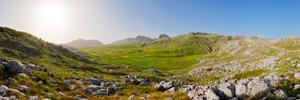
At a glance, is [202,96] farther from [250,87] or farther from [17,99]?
[17,99]

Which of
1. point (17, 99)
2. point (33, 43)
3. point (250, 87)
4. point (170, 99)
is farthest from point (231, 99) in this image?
point (33, 43)

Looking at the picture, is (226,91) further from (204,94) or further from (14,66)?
(14,66)

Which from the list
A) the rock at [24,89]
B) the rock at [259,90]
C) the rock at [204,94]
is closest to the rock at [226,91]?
the rock at [204,94]

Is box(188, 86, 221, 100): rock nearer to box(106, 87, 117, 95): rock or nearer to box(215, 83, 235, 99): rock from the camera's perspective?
box(215, 83, 235, 99): rock

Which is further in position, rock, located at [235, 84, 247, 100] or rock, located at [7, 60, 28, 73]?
rock, located at [7, 60, 28, 73]

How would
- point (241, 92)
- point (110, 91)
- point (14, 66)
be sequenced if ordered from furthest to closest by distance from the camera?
point (110, 91) < point (14, 66) < point (241, 92)

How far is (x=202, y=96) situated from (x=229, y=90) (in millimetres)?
2776

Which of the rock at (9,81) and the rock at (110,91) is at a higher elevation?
the rock at (9,81)

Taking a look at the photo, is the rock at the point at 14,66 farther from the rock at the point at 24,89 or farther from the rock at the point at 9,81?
the rock at the point at 24,89

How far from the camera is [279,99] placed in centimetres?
1046

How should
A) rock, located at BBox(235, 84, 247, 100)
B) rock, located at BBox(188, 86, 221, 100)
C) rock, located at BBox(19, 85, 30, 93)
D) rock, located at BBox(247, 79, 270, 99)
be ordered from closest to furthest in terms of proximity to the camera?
rock, located at BBox(247, 79, 270, 99)
rock, located at BBox(235, 84, 247, 100)
rock, located at BBox(188, 86, 221, 100)
rock, located at BBox(19, 85, 30, 93)

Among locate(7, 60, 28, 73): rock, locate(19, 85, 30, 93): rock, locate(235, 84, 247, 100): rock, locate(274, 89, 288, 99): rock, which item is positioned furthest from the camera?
locate(7, 60, 28, 73): rock

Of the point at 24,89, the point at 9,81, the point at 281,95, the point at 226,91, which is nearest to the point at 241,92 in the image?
the point at 226,91

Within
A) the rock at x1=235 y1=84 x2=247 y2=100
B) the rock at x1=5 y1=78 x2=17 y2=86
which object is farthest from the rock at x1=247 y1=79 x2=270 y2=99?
the rock at x1=5 y1=78 x2=17 y2=86
